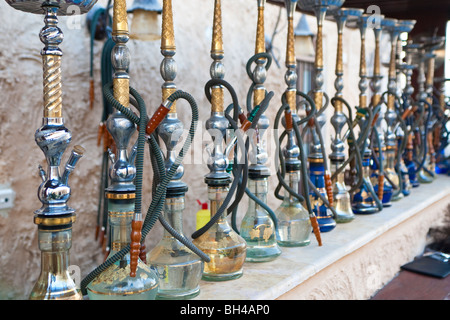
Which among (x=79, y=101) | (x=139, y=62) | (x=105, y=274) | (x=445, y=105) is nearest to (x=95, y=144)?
(x=79, y=101)

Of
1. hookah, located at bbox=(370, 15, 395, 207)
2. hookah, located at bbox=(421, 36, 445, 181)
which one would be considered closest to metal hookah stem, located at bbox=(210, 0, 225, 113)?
hookah, located at bbox=(370, 15, 395, 207)

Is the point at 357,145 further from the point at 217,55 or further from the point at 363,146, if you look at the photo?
the point at 217,55

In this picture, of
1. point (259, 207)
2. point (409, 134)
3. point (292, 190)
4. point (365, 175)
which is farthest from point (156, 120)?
point (409, 134)

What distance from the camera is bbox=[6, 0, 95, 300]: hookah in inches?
23.3

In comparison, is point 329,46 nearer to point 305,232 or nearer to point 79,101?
point 79,101

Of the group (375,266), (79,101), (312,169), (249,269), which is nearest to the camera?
(249,269)

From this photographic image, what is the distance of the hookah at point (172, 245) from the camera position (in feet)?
2.35

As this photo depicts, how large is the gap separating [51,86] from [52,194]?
133 mm

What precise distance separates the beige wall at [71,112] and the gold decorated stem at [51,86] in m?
1.02

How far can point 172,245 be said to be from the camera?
28.7 inches

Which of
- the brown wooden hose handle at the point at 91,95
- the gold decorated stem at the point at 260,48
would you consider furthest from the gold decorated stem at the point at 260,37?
the brown wooden hose handle at the point at 91,95

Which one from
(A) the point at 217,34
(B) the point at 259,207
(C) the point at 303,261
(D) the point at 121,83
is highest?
(A) the point at 217,34

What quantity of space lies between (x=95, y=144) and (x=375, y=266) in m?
1.07

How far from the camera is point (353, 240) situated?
111 cm
